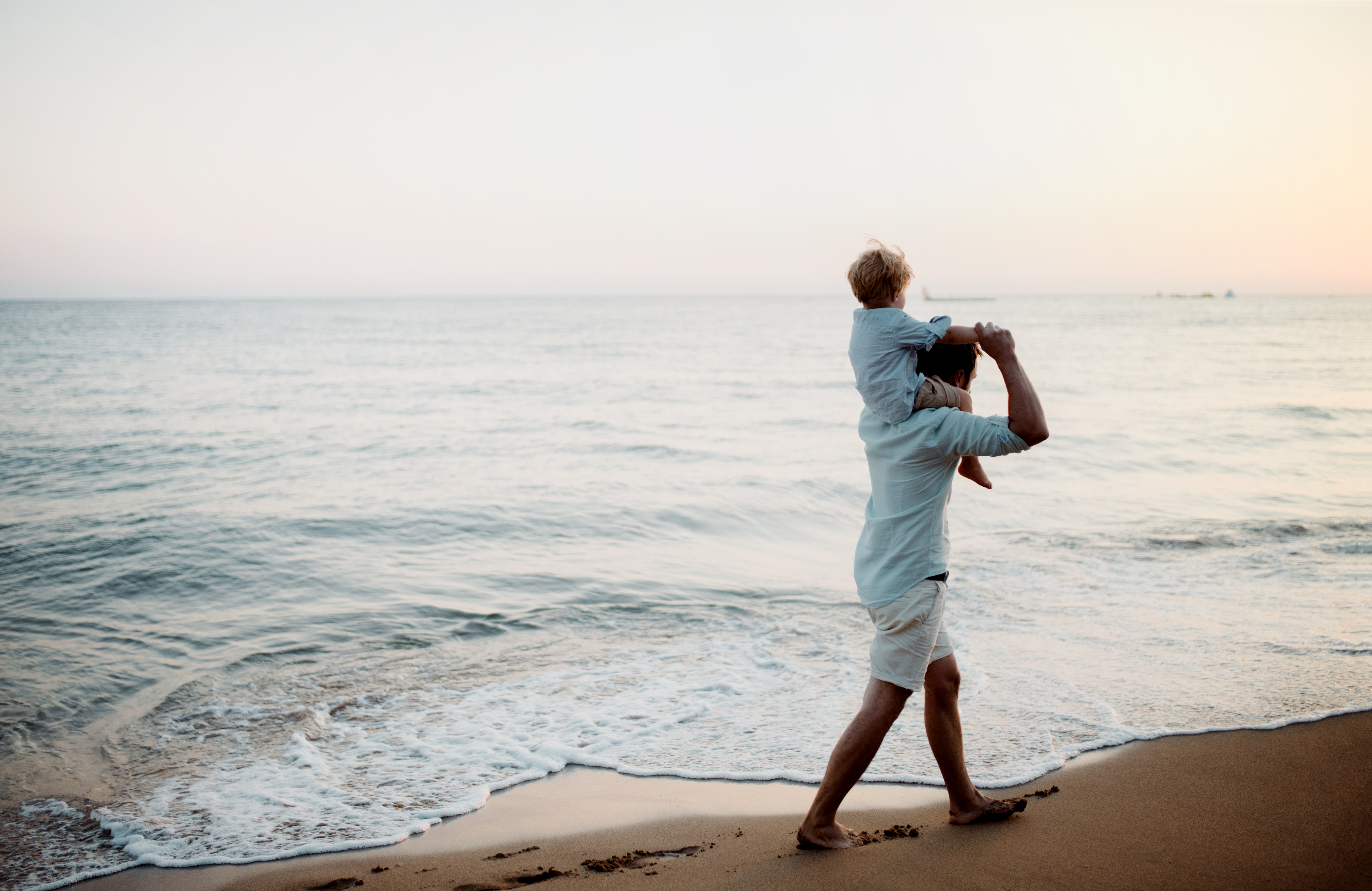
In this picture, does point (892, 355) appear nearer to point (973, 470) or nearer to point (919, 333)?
point (919, 333)

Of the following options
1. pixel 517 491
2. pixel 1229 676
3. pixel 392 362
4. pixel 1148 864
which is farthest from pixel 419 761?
pixel 392 362

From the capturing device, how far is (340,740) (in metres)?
4.42

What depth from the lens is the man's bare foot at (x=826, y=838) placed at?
3.00 metres

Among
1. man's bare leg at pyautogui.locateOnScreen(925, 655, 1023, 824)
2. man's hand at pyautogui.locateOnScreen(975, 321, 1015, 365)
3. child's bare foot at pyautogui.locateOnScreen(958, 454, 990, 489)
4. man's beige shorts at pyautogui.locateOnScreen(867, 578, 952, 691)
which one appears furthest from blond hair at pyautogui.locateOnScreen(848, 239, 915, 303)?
man's bare leg at pyautogui.locateOnScreen(925, 655, 1023, 824)

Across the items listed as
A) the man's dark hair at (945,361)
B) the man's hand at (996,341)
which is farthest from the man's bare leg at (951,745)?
the man's hand at (996,341)

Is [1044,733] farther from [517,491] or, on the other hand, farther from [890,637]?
[517,491]

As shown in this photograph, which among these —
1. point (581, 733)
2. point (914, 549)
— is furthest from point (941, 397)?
point (581, 733)

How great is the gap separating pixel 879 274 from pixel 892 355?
28 centimetres

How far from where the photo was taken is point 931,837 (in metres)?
3.10

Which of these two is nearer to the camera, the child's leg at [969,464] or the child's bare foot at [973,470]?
the child's leg at [969,464]

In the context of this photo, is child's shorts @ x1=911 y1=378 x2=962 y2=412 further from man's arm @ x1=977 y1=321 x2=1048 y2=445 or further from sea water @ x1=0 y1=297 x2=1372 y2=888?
sea water @ x1=0 y1=297 x2=1372 y2=888

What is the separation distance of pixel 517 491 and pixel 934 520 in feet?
29.3

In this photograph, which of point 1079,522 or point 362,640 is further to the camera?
point 1079,522

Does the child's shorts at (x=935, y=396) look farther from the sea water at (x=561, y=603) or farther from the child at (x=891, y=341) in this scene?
the sea water at (x=561, y=603)
